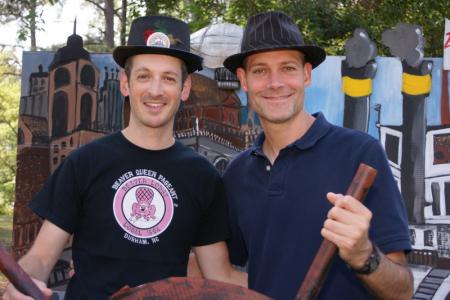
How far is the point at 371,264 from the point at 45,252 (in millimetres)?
1343

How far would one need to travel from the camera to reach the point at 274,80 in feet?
10.3

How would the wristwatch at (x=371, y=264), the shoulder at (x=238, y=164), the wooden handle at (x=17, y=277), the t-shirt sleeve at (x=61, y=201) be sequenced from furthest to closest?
the shoulder at (x=238, y=164), the t-shirt sleeve at (x=61, y=201), the wristwatch at (x=371, y=264), the wooden handle at (x=17, y=277)

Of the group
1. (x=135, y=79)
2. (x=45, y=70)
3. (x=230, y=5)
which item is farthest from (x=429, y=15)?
(x=135, y=79)

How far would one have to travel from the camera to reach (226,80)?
7551mm

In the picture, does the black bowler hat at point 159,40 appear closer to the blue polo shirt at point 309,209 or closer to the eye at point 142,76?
the eye at point 142,76

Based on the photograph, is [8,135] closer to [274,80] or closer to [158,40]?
[158,40]

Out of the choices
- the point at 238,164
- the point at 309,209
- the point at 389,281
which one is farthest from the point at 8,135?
the point at 389,281

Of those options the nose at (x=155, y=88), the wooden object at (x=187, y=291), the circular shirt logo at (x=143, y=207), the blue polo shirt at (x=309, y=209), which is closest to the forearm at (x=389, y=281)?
the blue polo shirt at (x=309, y=209)

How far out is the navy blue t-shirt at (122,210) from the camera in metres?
3.08

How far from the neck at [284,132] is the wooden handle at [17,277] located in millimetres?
1228

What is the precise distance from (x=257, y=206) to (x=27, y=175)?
486cm

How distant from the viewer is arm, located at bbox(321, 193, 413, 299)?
2387 mm

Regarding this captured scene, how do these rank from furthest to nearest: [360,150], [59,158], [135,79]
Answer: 1. [59,158]
2. [135,79]
3. [360,150]

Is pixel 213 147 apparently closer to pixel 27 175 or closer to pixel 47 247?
pixel 27 175
